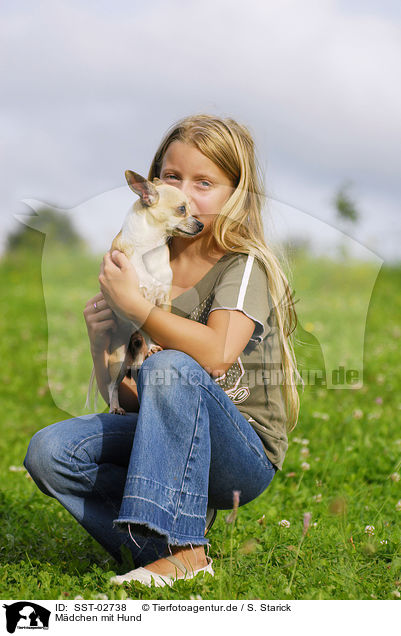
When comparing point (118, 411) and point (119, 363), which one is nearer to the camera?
point (119, 363)

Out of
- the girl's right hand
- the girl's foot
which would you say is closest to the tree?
the girl's right hand

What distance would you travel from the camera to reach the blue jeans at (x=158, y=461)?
2.25 metres

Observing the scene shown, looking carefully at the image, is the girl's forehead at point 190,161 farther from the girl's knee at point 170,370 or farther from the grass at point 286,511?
the girl's knee at point 170,370

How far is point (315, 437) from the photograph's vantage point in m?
4.36

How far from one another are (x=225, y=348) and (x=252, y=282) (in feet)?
0.92

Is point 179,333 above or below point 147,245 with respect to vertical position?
below

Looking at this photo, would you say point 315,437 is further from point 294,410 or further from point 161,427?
point 161,427

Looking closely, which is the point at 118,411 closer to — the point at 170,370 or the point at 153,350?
the point at 153,350

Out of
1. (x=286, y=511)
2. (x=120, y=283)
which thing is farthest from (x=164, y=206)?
(x=286, y=511)

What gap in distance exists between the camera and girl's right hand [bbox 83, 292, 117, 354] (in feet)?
7.95

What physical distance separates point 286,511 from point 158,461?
143cm

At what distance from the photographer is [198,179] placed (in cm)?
241
